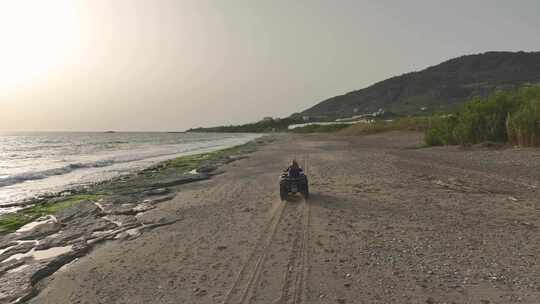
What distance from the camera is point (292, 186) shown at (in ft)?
45.1

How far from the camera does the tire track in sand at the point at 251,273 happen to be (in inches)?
239

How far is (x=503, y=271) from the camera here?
21.6ft

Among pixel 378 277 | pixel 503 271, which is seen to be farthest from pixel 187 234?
pixel 503 271

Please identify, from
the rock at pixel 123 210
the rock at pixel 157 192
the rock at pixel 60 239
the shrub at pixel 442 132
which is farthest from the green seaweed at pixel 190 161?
the shrub at pixel 442 132

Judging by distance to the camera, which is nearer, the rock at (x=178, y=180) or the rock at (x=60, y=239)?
the rock at (x=60, y=239)

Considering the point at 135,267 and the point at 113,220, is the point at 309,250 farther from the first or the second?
the point at 113,220

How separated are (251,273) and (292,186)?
271 inches

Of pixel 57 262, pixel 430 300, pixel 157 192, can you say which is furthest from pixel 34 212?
pixel 430 300

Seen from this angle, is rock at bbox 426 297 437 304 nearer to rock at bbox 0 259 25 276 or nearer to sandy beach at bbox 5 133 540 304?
sandy beach at bbox 5 133 540 304

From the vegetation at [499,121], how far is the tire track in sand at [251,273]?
68.4 feet

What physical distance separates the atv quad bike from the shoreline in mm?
3932

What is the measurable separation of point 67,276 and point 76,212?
22.5 ft

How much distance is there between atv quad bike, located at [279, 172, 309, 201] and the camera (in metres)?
13.6

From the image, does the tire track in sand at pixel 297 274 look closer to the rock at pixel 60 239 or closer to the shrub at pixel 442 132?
the rock at pixel 60 239
